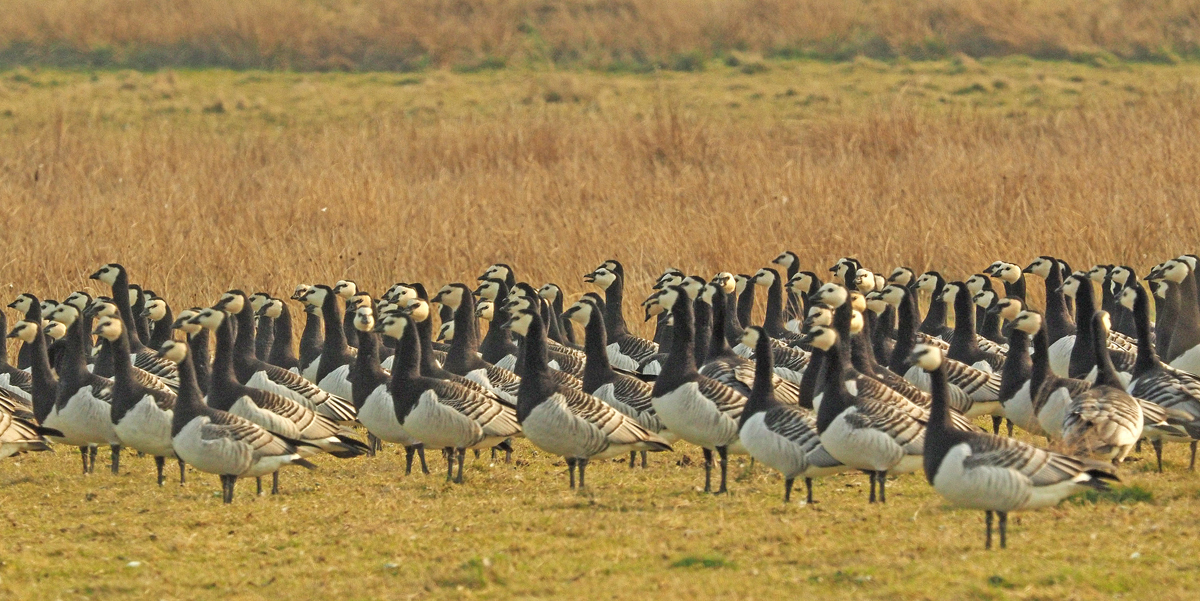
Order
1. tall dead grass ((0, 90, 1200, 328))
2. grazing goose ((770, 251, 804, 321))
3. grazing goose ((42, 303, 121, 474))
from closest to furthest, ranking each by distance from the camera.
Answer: grazing goose ((42, 303, 121, 474)) → grazing goose ((770, 251, 804, 321)) → tall dead grass ((0, 90, 1200, 328))

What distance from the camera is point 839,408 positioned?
36.3ft

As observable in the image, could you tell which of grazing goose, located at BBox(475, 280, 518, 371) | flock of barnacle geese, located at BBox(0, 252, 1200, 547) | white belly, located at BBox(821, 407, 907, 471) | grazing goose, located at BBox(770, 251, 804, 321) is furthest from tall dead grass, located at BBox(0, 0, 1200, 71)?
white belly, located at BBox(821, 407, 907, 471)

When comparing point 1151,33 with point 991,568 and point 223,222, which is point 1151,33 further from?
point 991,568

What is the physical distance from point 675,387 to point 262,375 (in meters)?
4.71

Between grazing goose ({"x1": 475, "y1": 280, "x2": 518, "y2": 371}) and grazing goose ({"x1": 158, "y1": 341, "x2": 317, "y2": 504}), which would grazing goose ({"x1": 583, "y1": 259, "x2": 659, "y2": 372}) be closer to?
grazing goose ({"x1": 475, "y1": 280, "x2": 518, "y2": 371})

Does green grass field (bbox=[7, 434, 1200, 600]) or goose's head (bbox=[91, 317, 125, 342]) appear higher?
goose's head (bbox=[91, 317, 125, 342])

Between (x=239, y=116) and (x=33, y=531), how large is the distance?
2674cm

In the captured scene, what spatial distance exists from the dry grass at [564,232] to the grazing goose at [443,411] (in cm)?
41

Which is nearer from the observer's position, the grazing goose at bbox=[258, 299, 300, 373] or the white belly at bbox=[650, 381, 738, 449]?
the white belly at bbox=[650, 381, 738, 449]

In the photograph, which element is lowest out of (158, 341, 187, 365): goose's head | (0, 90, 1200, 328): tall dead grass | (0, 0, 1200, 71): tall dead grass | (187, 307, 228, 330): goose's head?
(158, 341, 187, 365): goose's head

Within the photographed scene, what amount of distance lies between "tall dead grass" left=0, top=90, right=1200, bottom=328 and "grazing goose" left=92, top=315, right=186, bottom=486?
782 cm

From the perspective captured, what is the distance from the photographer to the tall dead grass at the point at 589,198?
21.9 meters

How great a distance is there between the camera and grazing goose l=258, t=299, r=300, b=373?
1650 centimetres

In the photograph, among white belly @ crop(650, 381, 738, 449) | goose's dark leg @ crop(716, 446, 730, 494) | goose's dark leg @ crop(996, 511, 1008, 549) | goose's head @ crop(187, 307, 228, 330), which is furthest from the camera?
goose's head @ crop(187, 307, 228, 330)
